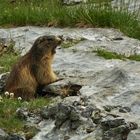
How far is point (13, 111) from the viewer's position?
9.47 metres

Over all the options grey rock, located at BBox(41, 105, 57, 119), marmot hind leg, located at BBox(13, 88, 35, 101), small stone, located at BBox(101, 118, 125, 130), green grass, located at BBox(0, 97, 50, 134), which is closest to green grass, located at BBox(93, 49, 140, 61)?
marmot hind leg, located at BBox(13, 88, 35, 101)

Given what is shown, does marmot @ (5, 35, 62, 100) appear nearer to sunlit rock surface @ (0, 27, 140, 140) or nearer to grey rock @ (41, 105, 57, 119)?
sunlit rock surface @ (0, 27, 140, 140)

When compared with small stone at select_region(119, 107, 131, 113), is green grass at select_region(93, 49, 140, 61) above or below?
below

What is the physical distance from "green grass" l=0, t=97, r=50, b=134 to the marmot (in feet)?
2.42

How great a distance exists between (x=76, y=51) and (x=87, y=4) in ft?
10.2

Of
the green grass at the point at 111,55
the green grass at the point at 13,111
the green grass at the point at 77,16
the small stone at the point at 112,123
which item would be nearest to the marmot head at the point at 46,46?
the green grass at the point at 111,55

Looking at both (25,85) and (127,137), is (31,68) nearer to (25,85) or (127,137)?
(25,85)

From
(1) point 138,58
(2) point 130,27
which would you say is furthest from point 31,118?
(2) point 130,27

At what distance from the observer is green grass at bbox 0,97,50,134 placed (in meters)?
8.90

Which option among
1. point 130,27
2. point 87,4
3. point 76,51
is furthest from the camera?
point 87,4

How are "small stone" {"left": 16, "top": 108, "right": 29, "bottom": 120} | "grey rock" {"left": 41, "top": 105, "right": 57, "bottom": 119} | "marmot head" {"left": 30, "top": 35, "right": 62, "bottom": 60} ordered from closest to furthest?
"grey rock" {"left": 41, "top": 105, "right": 57, "bottom": 119} → "small stone" {"left": 16, "top": 108, "right": 29, "bottom": 120} → "marmot head" {"left": 30, "top": 35, "right": 62, "bottom": 60}

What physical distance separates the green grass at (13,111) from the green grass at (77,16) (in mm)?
5053

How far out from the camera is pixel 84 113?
873cm

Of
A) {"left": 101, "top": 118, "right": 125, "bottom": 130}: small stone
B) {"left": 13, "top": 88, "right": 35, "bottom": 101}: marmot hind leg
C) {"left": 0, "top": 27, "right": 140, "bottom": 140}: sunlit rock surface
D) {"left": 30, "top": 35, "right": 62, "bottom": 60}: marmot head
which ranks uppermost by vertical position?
{"left": 30, "top": 35, "right": 62, "bottom": 60}: marmot head
